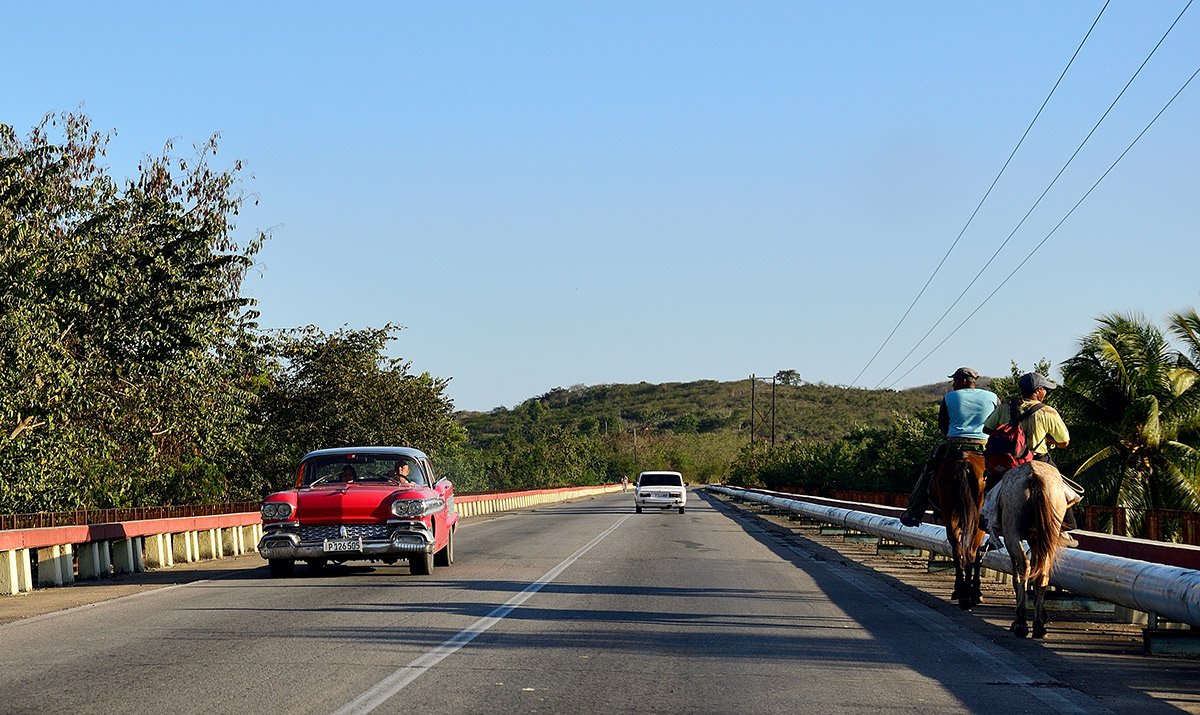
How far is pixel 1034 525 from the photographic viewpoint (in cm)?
1063

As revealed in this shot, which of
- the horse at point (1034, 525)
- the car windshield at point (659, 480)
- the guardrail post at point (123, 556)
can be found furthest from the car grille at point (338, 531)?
the car windshield at point (659, 480)

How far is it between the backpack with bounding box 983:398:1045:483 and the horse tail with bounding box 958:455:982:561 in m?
0.83

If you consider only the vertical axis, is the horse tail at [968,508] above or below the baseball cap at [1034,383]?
below

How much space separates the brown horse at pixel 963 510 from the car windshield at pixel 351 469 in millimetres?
7580

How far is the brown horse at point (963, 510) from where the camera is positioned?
13047 millimetres

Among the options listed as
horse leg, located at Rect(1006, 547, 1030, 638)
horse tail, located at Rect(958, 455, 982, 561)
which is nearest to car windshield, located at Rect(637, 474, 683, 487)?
horse tail, located at Rect(958, 455, 982, 561)

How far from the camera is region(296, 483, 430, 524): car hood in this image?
1680 cm

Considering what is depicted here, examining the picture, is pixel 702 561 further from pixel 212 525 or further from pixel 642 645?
pixel 642 645

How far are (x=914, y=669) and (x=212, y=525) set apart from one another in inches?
606

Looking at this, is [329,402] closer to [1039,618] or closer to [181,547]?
[181,547]

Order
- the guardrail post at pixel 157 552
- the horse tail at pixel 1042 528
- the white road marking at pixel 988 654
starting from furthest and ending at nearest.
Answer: the guardrail post at pixel 157 552, the horse tail at pixel 1042 528, the white road marking at pixel 988 654

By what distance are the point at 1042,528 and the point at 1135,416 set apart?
24387 mm

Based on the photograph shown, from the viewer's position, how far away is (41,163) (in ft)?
79.4

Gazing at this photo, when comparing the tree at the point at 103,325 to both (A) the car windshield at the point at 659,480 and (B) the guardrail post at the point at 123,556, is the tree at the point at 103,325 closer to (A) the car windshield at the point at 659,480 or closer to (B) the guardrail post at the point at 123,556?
(B) the guardrail post at the point at 123,556
